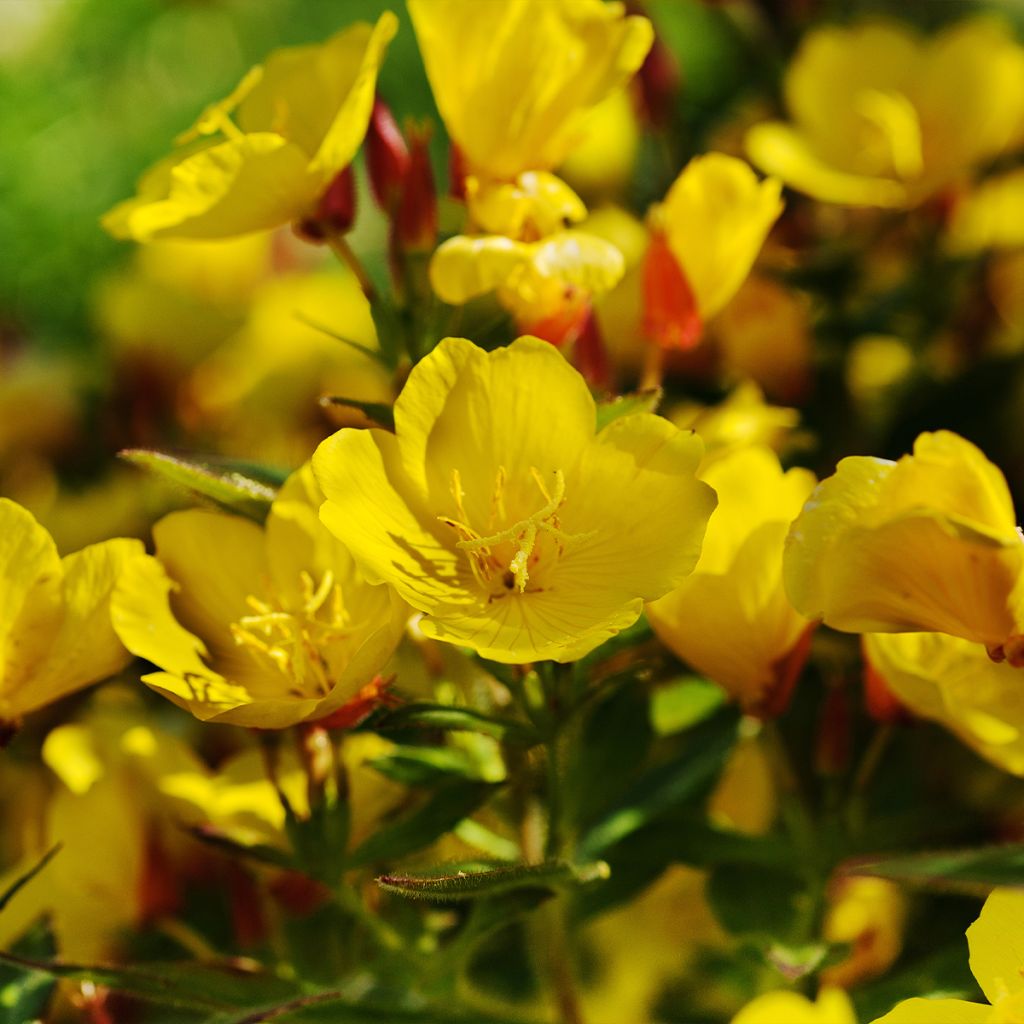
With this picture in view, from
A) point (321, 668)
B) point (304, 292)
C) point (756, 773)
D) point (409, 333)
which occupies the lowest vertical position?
point (756, 773)

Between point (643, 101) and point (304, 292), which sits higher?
point (643, 101)

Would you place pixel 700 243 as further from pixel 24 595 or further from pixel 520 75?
pixel 24 595

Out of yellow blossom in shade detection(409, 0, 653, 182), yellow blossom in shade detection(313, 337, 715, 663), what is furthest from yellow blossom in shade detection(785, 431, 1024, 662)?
yellow blossom in shade detection(409, 0, 653, 182)

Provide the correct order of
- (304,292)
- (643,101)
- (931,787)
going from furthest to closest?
(304,292)
(643,101)
(931,787)

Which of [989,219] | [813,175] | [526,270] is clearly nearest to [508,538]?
[526,270]

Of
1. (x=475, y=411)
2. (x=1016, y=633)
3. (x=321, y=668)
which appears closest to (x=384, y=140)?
(x=475, y=411)

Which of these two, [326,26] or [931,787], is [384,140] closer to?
[931,787]
